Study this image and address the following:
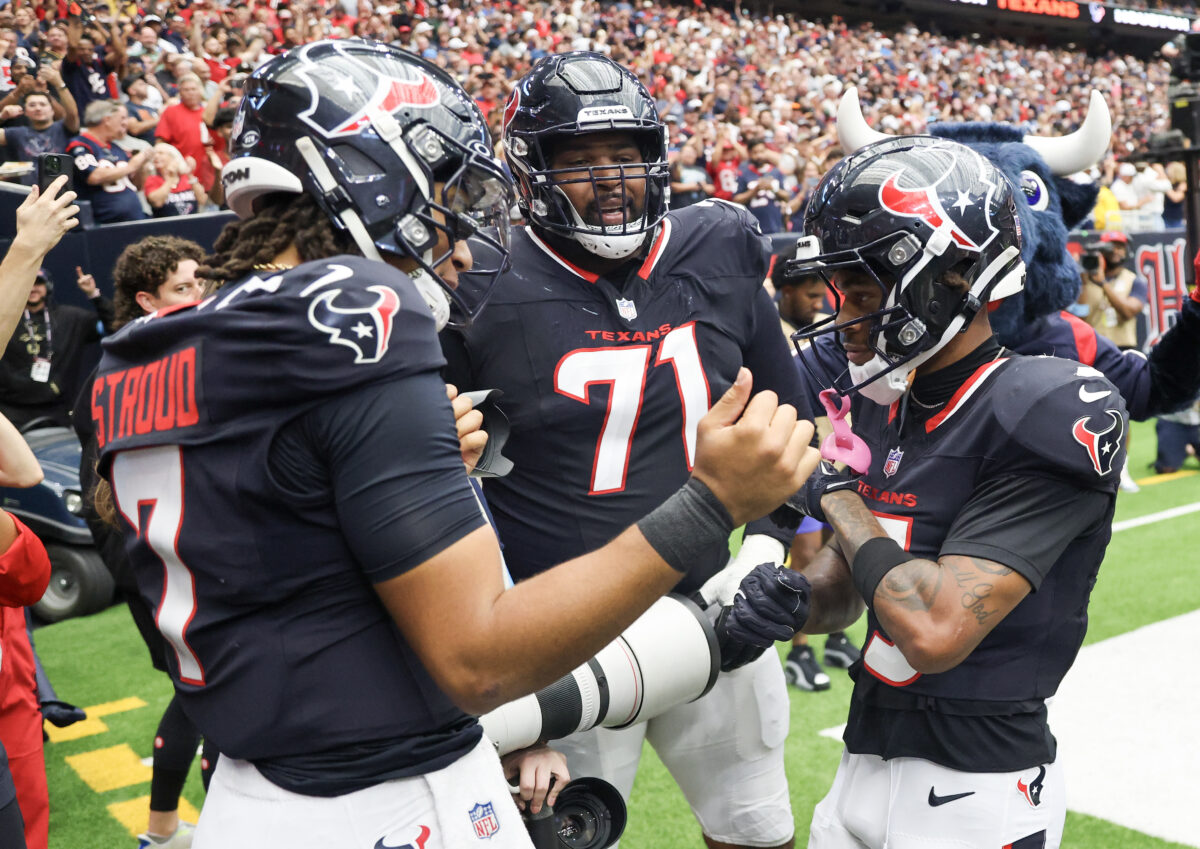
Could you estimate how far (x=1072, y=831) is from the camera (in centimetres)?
368

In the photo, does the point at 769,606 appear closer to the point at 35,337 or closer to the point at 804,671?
the point at 804,671

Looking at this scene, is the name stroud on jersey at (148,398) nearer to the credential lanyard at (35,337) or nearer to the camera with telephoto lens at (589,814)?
the camera with telephoto lens at (589,814)

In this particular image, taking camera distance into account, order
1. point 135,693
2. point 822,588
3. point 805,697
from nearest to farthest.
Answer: point 822,588, point 805,697, point 135,693

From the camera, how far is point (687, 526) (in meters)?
1.36

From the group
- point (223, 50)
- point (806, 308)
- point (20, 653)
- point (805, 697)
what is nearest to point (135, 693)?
point (20, 653)

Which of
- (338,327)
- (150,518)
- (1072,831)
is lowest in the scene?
(1072,831)

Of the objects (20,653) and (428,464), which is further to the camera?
(20,653)

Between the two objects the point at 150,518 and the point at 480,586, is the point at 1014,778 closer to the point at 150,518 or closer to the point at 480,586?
the point at 480,586

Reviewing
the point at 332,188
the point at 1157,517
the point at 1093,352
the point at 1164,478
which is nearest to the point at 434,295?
the point at 332,188

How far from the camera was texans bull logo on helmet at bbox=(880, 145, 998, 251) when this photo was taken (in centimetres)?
212

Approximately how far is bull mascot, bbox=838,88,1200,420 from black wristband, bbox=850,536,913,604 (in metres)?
1.39

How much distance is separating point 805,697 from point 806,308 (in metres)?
1.93

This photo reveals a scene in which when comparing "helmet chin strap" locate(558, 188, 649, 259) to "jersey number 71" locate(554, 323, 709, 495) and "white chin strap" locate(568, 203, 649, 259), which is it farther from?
"jersey number 71" locate(554, 323, 709, 495)

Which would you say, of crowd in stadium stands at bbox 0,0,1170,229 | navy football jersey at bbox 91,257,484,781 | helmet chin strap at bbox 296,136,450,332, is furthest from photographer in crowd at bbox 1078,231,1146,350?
navy football jersey at bbox 91,257,484,781
